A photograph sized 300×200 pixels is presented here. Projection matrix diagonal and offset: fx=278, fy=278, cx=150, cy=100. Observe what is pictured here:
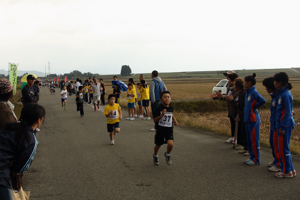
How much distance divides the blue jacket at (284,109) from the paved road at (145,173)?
0.98 meters

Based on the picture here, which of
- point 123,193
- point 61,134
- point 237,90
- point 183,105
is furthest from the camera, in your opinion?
point 183,105

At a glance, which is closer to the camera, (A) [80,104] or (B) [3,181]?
(B) [3,181]

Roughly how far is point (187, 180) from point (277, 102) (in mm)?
2201

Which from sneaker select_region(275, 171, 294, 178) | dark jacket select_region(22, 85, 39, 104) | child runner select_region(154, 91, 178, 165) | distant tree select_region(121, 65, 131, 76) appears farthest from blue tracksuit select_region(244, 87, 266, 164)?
distant tree select_region(121, 65, 131, 76)

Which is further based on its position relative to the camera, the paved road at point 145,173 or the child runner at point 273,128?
the child runner at point 273,128

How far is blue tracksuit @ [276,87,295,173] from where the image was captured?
491cm

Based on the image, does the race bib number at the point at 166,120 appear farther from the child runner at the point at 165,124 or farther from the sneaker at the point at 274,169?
the sneaker at the point at 274,169

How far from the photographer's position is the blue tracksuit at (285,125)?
4.91 meters

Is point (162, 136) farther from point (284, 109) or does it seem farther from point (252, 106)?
point (284, 109)

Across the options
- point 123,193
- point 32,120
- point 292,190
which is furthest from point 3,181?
point 292,190

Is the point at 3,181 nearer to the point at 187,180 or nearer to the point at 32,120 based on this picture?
the point at 32,120

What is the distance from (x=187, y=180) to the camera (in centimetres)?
489

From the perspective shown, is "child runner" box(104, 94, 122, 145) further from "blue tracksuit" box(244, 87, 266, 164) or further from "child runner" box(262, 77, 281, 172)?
"child runner" box(262, 77, 281, 172)

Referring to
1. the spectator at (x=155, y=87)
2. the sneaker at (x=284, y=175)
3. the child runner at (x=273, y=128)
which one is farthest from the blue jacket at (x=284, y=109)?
the spectator at (x=155, y=87)
